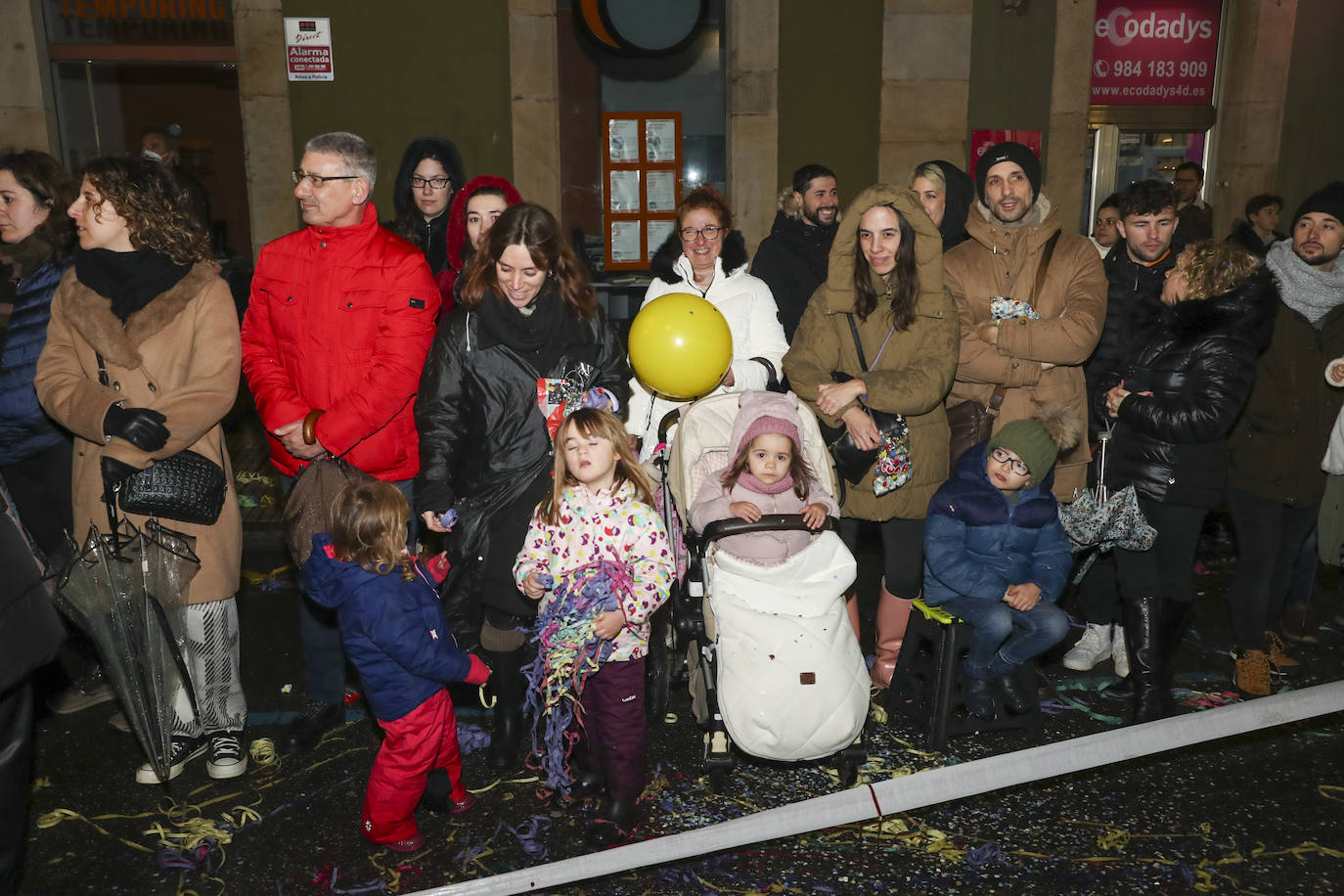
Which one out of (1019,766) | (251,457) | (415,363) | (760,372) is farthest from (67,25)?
(1019,766)

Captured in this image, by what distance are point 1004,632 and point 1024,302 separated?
158cm

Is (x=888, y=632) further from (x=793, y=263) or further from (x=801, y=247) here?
(x=801, y=247)

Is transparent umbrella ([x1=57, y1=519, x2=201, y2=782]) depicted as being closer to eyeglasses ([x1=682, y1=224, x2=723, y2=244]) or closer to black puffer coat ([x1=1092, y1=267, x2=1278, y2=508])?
eyeglasses ([x1=682, y1=224, x2=723, y2=244])

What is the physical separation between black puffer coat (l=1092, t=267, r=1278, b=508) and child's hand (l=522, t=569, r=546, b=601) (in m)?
2.70

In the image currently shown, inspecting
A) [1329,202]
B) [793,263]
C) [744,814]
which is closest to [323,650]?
[744,814]

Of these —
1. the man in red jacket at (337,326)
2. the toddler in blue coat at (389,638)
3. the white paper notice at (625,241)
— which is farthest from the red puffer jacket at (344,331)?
the white paper notice at (625,241)

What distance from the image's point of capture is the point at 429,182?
18.7 feet

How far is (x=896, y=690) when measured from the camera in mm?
4855

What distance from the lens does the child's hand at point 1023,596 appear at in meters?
4.53

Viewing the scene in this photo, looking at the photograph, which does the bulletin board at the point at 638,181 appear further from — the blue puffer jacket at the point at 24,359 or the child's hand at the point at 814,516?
the child's hand at the point at 814,516

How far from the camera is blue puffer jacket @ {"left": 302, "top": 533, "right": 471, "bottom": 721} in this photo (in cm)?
376

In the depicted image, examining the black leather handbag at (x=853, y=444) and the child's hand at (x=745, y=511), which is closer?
the child's hand at (x=745, y=511)

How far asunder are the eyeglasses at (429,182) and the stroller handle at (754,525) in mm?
2727

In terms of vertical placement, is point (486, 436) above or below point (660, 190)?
below
